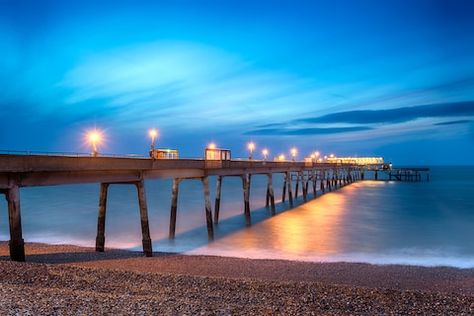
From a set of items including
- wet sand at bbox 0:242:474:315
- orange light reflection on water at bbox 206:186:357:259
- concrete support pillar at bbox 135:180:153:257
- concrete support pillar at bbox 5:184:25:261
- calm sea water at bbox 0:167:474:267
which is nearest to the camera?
wet sand at bbox 0:242:474:315

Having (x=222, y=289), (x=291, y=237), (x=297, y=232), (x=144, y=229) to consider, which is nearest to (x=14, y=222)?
(x=144, y=229)

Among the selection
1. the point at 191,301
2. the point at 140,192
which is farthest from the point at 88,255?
the point at 191,301

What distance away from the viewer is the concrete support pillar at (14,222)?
579 inches

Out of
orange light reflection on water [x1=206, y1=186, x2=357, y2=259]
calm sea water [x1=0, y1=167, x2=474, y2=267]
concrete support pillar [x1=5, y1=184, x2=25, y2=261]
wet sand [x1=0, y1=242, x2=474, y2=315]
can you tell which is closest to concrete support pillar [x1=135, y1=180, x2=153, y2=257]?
wet sand [x1=0, y1=242, x2=474, y2=315]

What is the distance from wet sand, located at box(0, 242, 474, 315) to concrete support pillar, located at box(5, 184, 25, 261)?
1213 mm

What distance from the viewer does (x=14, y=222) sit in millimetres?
14852

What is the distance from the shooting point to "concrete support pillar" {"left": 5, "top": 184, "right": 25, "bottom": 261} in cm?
1472

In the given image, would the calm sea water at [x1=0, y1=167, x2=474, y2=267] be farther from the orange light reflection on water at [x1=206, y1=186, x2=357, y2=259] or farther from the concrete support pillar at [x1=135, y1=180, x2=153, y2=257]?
the concrete support pillar at [x1=135, y1=180, x2=153, y2=257]

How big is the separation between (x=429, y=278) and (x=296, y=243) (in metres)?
10.4

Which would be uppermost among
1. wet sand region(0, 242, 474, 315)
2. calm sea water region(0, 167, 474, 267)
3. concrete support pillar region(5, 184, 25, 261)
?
concrete support pillar region(5, 184, 25, 261)

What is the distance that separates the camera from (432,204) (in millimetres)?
55906

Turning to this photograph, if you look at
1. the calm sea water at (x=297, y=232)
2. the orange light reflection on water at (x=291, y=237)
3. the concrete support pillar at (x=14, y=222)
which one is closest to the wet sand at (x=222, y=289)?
the concrete support pillar at (x=14, y=222)

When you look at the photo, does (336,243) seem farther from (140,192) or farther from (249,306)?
(249,306)

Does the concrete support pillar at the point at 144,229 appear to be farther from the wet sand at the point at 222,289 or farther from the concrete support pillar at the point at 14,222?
the concrete support pillar at the point at 14,222
